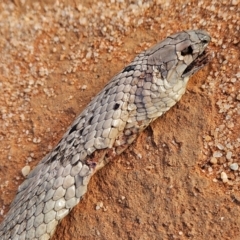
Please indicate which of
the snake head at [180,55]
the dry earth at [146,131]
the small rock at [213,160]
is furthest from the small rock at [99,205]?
the snake head at [180,55]

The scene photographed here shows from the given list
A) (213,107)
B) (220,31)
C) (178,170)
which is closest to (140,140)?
(178,170)

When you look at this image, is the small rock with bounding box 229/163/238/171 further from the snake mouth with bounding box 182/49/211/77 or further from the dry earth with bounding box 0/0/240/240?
the snake mouth with bounding box 182/49/211/77

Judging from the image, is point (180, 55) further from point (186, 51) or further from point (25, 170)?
point (25, 170)

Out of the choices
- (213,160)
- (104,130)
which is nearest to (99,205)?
(104,130)

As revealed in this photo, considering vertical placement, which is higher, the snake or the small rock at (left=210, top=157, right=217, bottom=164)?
the snake

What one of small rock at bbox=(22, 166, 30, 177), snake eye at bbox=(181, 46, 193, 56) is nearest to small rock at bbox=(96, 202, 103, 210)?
small rock at bbox=(22, 166, 30, 177)

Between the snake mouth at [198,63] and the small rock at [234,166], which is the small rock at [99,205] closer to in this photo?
the small rock at [234,166]
